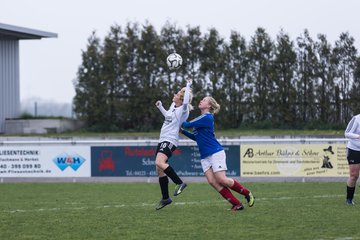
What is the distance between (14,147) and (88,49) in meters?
13.5

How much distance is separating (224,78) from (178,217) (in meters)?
23.7

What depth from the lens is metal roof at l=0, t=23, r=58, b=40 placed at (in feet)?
122

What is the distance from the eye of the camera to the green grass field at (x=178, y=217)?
997 centimetres

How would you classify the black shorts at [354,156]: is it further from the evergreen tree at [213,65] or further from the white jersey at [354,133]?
the evergreen tree at [213,65]

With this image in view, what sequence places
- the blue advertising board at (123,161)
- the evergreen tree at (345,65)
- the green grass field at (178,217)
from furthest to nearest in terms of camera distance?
the evergreen tree at (345,65) → the blue advertising board at (123,161) → the green grass field at (178,217)

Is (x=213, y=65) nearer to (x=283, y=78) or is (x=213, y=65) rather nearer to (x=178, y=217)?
(x=283, y=78)

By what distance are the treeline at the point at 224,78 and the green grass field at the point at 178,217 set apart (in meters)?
16.3

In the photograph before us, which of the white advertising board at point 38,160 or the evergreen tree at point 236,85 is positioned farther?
the evergreen tree at point 236,85

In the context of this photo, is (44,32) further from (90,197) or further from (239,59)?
(90,197)

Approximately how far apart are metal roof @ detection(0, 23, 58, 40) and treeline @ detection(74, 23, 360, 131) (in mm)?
3380

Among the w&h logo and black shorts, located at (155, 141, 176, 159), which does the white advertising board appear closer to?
the w&h logo

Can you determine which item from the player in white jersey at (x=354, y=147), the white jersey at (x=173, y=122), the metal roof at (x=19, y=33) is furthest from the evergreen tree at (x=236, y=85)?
the white jersey at (x=173, y=122)

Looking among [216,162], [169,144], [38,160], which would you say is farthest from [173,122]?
[38,160]

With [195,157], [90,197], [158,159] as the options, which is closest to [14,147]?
[195,157]
